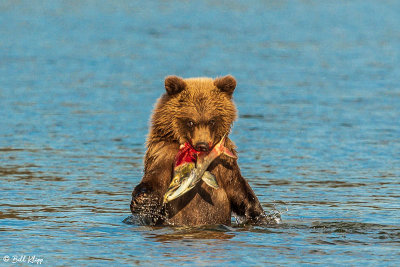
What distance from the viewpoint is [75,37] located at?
92.8ft

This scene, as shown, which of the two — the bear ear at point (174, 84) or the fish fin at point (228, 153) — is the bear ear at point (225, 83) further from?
the fish fin at point (228, 153)

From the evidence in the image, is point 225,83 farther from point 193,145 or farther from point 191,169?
point 191,169

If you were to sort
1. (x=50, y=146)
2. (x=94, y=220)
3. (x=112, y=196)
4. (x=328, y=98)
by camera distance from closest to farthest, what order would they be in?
1. (x=94, y=220)
2. (x=112, y=196)
3. (x=50, y=146)
4. (x=328, y=98)

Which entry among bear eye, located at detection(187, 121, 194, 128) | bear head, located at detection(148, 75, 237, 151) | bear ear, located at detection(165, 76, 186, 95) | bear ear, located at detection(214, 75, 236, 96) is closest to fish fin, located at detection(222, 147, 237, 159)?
bear head, located at detection(148, 75, 237, 151)

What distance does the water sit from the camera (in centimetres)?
841

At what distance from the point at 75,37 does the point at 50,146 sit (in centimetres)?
1443

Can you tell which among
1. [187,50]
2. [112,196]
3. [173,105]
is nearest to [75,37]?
[187,50]

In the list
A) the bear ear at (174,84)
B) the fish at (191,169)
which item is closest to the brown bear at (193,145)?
the bear ear at (174,84)

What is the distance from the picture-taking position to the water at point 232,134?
8406 millimetres

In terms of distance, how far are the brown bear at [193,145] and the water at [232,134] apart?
207mm

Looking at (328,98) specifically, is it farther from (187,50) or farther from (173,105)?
(173,105)

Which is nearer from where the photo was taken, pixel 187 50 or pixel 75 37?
pixel 187 50

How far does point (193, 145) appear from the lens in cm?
871

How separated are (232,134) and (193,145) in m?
6.93
